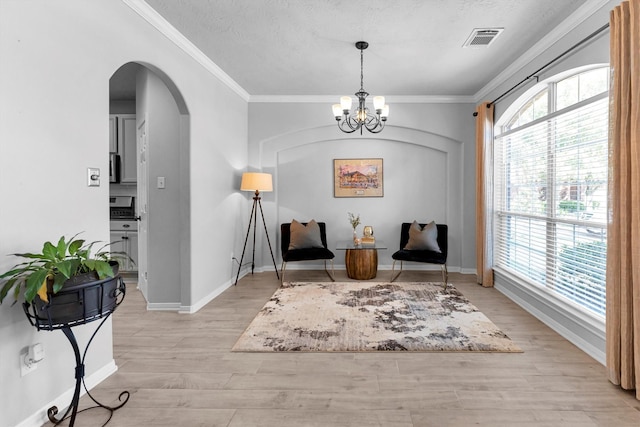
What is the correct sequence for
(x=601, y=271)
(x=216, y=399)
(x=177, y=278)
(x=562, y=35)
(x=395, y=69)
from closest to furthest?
(x=216, y=399) → (x=601, y=271) → (x=562, y=35) → (x=177, y=278) → (x=395, y=69)

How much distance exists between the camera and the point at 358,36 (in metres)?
3.42

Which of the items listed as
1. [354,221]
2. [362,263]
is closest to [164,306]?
[362,263]

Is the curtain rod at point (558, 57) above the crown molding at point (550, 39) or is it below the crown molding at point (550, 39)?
below

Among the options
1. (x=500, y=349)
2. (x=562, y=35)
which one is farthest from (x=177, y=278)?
(x=562, y=35)

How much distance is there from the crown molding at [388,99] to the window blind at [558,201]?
1.15m

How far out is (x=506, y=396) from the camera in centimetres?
221

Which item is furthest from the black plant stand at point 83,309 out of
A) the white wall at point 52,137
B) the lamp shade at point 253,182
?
the lamp shade at point 253,182

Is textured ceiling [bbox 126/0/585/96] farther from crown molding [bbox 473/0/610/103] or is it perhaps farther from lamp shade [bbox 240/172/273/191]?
lamp shade [bbox 240/172/273/191]

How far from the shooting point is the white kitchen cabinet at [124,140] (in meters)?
5.14

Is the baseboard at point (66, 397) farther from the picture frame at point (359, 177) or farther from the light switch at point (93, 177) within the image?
the picture frame at point (359, 177)

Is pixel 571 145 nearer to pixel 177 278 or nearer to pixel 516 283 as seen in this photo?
pixel 516 283

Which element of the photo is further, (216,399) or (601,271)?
(601,271)

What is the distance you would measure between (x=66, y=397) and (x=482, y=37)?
4.27 meters

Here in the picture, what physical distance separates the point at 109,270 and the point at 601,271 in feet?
11.0
